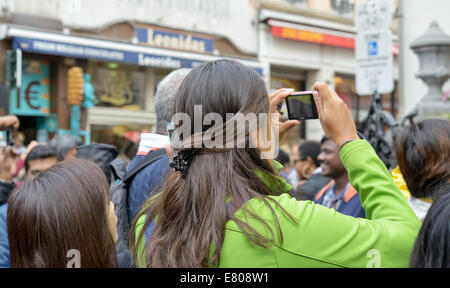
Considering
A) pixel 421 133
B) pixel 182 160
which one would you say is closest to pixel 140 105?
pixel 421 133

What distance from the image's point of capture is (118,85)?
473 inches

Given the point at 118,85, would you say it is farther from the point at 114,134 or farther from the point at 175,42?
the point at 175,42

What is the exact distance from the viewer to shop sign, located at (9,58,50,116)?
10484mm

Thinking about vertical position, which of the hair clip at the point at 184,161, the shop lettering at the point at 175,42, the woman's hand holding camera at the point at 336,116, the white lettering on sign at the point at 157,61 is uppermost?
the shop lettering at the point at 175,42

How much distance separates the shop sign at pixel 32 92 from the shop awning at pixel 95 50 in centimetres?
59

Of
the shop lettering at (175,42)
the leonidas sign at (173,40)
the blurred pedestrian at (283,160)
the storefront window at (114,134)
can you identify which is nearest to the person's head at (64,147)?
the blurred pedestrian at (283,160)

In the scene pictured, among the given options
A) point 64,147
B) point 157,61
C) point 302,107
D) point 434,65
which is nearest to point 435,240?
point 302,107

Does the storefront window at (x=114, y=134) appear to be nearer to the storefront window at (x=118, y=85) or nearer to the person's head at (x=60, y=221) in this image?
the storefront window at (x=118, y=85)

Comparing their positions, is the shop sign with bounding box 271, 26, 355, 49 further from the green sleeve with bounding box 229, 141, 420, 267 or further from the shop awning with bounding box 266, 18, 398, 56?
the green sleeve with bounding box 229, 141, 420, 267

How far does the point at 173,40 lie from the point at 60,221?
10.7 m

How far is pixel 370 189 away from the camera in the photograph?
5.14ft

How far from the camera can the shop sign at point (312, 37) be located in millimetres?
13938

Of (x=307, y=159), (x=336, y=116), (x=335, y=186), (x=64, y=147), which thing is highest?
(x=336, y=116)
